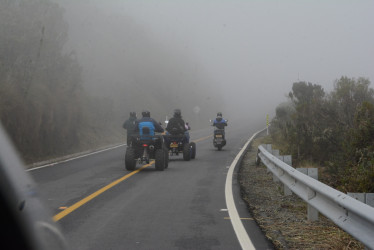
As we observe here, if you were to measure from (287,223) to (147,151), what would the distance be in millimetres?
7695

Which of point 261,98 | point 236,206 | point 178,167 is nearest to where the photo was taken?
point 236,206

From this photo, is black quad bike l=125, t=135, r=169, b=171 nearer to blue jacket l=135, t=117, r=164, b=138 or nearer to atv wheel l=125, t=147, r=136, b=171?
atv wheel l=125, t=147, r=136, b=171

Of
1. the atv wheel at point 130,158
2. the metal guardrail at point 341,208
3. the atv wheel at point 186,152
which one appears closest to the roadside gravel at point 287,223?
the metal guardrail at point 341,208

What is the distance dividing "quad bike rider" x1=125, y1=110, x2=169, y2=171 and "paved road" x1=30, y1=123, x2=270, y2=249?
0.44 m

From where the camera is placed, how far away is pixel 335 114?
53.6ft

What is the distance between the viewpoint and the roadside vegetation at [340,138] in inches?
362

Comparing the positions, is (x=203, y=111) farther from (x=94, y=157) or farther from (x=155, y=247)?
(x=155, y=247)

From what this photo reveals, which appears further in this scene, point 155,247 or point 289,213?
point 289,213

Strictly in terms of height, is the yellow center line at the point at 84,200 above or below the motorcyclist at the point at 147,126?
below

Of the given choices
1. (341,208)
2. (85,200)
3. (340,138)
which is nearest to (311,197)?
(341,208)

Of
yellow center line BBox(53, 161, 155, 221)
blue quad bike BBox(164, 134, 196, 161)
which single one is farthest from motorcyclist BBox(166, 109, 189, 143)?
yellow center line BBox(53, 161, 155, 221)

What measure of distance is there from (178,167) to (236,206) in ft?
22.8

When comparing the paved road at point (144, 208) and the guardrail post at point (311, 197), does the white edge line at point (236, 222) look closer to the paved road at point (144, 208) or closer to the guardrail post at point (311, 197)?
the paved road at point (144, 208)

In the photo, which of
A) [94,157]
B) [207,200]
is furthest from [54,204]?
[94,157]
